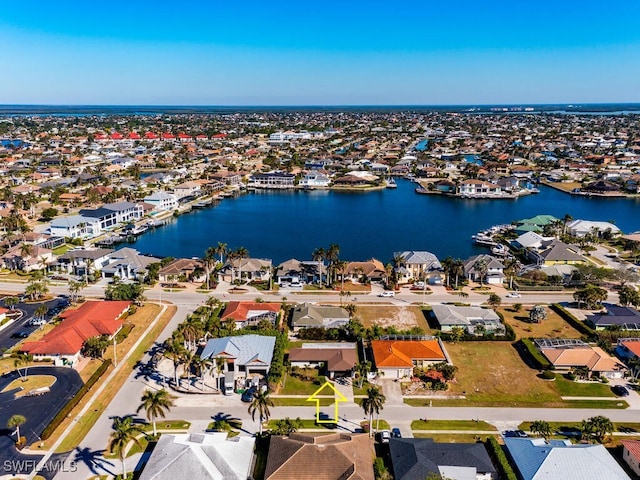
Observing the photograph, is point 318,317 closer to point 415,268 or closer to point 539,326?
point 415,268

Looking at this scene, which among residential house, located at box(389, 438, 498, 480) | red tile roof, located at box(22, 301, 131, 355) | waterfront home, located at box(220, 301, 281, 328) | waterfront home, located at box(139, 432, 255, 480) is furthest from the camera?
waterfront home, located at box(220, 301, 281, 328)

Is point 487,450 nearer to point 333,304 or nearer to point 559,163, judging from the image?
point 333,304

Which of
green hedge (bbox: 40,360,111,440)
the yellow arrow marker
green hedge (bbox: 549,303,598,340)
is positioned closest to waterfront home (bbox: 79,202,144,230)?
green hedge (bbox: 40,360,111,440)

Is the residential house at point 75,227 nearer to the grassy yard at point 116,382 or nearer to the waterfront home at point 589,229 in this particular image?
the grassy yard at point 116,382

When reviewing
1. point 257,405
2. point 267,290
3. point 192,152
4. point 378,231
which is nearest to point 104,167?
point 192,152

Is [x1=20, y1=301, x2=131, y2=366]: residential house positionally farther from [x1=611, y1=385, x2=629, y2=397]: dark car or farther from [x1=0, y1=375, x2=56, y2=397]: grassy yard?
→ [x1=611, y1=385, x2=629, y2=397]: dark car

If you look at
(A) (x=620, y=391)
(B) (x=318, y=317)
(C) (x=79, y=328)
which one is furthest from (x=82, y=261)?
(A) (x=620, y=391)

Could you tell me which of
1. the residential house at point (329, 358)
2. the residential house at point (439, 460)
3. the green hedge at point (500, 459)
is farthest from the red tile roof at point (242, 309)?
the green hedge at point (500, 459)
